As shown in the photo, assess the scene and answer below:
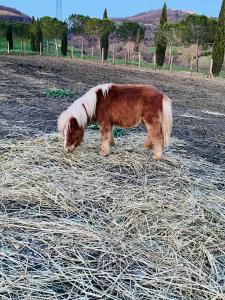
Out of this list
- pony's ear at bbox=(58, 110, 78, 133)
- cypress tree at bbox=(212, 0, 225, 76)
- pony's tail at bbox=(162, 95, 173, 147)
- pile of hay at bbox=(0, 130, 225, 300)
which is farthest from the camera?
cypress tree at bbox=(212, 0, 225, 76)


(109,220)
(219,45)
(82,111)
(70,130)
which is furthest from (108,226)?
(219,45)

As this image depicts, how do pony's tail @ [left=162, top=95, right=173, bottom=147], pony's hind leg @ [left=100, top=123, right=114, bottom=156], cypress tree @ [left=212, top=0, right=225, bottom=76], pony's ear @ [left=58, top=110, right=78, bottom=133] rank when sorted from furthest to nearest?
cypress tree @ [left=212, top=0, right=225, bottom=76] < pony's hind leg @ [left=100, top=123, right=114, bottom=156] < pony's tail @ [left=162, top=95, right=173, bottom=147] < pony's ear @ [left=58, top=110, right=78, bottom=133]

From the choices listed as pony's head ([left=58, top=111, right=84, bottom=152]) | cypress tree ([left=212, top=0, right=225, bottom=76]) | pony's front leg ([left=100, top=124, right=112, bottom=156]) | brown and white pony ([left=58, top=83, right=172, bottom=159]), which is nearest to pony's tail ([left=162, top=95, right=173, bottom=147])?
brown and white pony ([left=58, top=83, right=172, bottom=159])

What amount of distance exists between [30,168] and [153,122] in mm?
1730

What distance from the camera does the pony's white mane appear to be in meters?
5.31

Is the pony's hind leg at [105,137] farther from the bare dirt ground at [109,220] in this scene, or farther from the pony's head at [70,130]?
the pony's head at [70,130]

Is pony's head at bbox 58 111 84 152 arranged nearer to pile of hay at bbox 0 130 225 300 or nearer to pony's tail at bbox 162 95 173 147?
pile of hay at bbox 0 130 225 300

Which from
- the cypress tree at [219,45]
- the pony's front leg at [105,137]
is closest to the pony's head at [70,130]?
the pony's front leg at [105,137]

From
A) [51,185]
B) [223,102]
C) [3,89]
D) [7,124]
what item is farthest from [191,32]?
[51,185]

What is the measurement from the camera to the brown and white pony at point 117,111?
17.6 ft

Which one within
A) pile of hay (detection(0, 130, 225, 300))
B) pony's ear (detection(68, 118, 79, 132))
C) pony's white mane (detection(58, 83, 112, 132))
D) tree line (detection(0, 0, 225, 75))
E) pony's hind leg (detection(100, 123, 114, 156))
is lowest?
pile of hay (detection(0, 130, 225, 300))

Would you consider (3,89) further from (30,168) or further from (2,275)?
(2,275)

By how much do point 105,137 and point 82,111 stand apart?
0.52 metres

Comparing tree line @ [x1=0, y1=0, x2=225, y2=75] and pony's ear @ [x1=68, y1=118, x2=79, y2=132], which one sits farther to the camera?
tree line @ [x1=0, y1=0, x2=225, y2=75]
